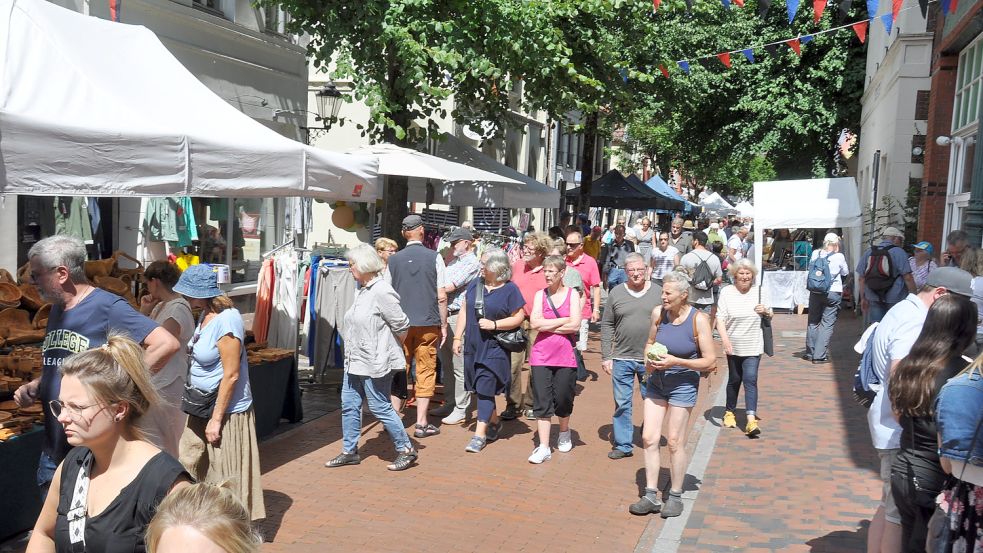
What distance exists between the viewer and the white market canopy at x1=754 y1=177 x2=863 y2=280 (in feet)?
59.7

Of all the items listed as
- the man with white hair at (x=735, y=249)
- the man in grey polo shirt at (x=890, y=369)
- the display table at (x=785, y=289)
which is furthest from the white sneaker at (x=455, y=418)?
the display table at (x=785, y=289)

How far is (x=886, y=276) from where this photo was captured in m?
12.1

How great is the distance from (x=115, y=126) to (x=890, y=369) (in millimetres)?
4579

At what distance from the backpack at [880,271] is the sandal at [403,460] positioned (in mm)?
7138

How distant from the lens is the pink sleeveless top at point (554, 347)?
8.17 metres

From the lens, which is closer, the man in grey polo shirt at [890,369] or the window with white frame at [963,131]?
the man in grey polo shirt at [890,369]

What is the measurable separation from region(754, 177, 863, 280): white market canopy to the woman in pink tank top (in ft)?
35.4

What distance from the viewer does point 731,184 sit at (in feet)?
246

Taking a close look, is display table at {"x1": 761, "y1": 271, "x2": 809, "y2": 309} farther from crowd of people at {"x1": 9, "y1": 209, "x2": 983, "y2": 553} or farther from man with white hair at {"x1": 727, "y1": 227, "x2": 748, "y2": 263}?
crowd of people at {"x1": 9, "y1": 209, "x2": 983, "y2": 553}

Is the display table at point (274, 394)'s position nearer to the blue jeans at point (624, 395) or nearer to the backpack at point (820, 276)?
the blue jeans at point (624, 395)

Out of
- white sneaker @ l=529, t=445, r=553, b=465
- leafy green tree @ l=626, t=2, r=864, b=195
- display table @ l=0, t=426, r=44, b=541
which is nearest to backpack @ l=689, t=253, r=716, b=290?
white sneaker @ l=529, t=445, r=553, b=465

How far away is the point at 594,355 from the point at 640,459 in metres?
6.13

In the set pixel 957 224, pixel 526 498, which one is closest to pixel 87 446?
pixel 526 498

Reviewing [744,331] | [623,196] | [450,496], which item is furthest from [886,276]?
[623,196]
